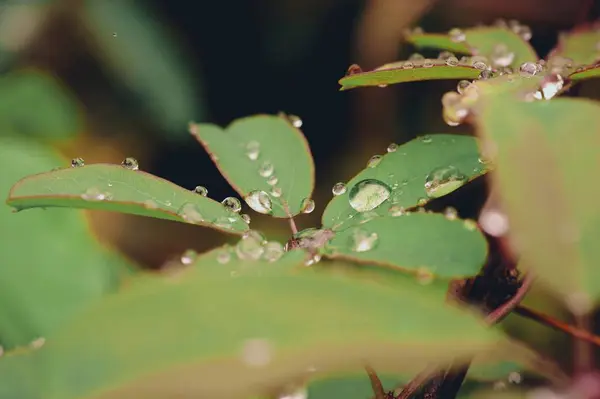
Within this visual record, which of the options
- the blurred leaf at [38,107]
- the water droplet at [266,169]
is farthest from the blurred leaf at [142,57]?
the water droplet at [266,169]

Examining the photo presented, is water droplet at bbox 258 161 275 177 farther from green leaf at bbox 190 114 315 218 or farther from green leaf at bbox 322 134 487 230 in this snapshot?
green leaf at bbox 322 134 487 230

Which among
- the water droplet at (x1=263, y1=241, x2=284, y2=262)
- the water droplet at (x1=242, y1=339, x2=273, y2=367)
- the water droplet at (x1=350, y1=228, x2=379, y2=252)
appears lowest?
the water droplet at (x1=242, y1=339, x2=273, y2=367)

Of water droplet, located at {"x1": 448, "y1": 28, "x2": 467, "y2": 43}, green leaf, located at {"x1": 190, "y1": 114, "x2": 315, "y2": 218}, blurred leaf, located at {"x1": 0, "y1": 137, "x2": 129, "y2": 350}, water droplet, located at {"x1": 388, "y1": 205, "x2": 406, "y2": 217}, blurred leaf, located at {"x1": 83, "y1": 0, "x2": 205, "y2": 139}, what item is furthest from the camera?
blurred leaf, located at {"x1": 83, "y1": 0, "x2": 205, "y2": 139}

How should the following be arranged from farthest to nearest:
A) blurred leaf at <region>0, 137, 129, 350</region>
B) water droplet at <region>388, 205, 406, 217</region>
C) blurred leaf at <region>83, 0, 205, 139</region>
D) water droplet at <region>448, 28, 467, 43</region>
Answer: blurred leaf at <region>83, 0, 205, 139</region> → water droplet at <region>448, 28, 467, 43</region> → blurred leaf at <region>0, 137, 129, 350</region> → water droplet at <region>388, 205, 406, 217</region>

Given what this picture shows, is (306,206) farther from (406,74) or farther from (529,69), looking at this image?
(529,69)

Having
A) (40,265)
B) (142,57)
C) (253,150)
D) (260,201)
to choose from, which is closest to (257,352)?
(260,201)

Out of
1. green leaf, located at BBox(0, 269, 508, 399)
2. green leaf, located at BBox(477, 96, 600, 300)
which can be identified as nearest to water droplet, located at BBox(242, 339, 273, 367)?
green leaf, located at BBox(0, 269, 508, 399)

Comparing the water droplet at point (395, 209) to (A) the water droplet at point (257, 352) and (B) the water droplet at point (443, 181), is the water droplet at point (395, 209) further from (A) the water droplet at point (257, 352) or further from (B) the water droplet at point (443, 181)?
(A) the water droplet at point (257, 352)
